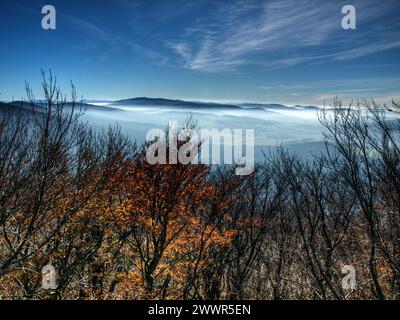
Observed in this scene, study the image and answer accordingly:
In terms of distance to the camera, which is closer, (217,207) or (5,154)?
(5,154)

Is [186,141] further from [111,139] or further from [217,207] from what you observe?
[111,139]

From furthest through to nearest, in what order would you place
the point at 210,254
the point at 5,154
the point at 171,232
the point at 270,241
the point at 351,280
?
the point at 270,241 → the point at 210,254 → the point at 171,232 → the point at 351,280 → the point at 5,154

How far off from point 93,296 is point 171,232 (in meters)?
6.97

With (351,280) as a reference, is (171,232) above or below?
above

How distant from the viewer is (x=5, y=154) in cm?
1027

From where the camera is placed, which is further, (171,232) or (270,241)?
(270,241)

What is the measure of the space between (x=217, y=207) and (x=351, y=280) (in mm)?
8230

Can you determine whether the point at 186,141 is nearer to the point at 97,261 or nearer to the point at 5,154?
the point at 5,154

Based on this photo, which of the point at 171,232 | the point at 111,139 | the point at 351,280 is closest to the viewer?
the point at 351,280
